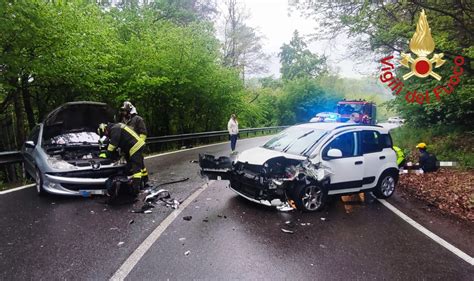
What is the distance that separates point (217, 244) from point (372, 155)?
4.33m

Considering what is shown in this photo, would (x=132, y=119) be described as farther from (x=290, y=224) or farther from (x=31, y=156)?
→ (x=290, y=224)

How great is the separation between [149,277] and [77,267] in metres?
0.94

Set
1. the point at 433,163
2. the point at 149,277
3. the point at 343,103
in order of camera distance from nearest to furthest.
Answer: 1. the point at 149,277
2. the point at 433,163
3. the point at 343,103

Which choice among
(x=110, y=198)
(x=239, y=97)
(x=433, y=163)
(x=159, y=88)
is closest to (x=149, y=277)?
(x=110, y=198)

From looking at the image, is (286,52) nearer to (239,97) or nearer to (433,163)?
(239,97)

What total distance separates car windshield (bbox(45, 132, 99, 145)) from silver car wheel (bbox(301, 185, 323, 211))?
17.1ft

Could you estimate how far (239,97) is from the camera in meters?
23.0

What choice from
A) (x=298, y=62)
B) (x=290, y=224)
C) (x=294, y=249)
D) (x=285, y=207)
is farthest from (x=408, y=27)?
(x=298, y=62)

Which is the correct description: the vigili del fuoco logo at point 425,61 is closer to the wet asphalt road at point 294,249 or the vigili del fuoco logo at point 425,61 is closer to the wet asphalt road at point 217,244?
the wet asphalt road at point 294,249

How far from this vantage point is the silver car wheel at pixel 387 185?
24.0 ft

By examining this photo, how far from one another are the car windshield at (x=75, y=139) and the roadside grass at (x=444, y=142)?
11.1 m

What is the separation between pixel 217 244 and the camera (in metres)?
4.53

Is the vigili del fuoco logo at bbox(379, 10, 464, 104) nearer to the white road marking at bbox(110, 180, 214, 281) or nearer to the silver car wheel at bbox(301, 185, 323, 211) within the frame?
the silver car wheel at bbox(301, 185, 323, 211)

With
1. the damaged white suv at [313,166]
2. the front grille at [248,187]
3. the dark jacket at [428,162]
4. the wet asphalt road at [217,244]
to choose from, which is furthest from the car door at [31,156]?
the dark jacket at [428,162]
